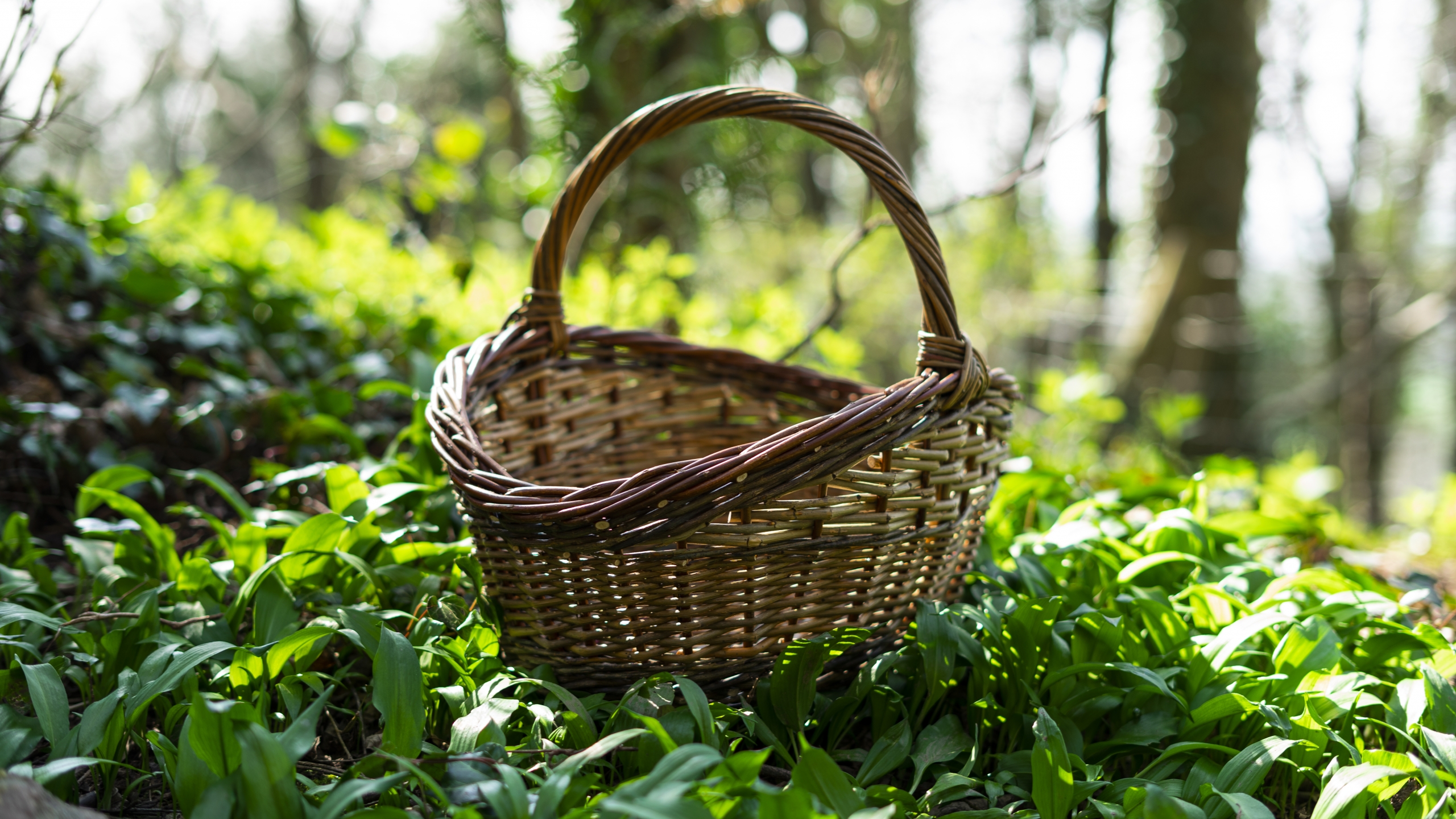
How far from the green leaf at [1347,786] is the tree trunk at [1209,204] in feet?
14.4

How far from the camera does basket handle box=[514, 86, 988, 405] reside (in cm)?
123

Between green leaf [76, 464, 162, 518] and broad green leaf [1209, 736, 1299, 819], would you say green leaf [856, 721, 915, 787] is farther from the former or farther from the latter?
green leaf [76, 464, 162, 518]

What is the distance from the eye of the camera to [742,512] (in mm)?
1090

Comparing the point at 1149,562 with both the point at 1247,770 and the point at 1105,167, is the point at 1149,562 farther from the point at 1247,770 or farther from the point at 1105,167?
the point at 1105,167

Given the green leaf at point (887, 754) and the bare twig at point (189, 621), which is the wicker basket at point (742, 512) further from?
the bare twig at point (189, 621)

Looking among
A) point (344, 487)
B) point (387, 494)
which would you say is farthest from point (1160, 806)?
point (344, 487)

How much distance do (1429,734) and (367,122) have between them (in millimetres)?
3825

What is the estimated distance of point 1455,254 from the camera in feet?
37.5

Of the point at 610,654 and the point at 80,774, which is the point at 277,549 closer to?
the point at 80,774

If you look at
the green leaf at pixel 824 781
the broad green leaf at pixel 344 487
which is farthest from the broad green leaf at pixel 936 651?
the broad green leaf at pixel 344 487

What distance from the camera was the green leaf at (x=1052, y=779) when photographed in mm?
1015

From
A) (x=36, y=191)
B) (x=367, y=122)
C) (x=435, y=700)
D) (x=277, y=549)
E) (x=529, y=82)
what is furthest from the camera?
(x=367, y=122)

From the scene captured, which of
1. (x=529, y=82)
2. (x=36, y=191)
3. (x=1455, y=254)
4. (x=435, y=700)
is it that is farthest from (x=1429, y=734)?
(x=1455, y=254)

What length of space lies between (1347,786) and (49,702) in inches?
66.8
